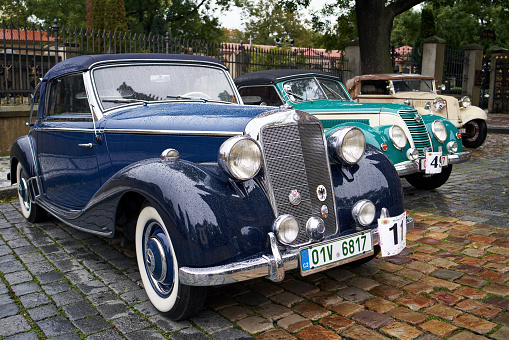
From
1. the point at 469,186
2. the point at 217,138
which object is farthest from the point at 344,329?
the point at 469,186

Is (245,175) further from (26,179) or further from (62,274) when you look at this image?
(26,179)

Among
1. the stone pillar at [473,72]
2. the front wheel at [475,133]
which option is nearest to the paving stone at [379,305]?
the front wheel at [475,133]

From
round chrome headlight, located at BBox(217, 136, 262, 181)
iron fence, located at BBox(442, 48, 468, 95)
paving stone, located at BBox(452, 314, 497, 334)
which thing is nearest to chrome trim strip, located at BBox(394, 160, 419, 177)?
paving stone, located at BBox(452, 314, 497, 334)

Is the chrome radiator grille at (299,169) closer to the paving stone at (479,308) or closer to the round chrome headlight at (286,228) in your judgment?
the round chrome headlight at (286,228)

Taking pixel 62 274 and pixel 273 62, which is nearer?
pixel 62 274

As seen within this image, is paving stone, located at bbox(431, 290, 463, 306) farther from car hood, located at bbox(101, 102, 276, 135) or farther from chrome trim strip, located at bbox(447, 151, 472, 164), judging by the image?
chrome trim strip, located at bbox(447, 151, 472, 164)

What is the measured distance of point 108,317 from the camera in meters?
2.88

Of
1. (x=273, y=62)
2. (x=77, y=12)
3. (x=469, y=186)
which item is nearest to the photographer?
(x=469, y=186)

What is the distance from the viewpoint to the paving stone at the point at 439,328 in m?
2.60

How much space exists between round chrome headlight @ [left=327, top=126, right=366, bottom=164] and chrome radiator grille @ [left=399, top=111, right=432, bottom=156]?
294cm

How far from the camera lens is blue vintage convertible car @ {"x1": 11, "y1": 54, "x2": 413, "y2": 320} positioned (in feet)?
8.43

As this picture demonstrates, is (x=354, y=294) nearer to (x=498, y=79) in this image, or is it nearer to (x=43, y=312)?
(x=43, y=312)

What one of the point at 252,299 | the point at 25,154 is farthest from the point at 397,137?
the point at 25,154

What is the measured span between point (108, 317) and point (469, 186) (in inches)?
216
